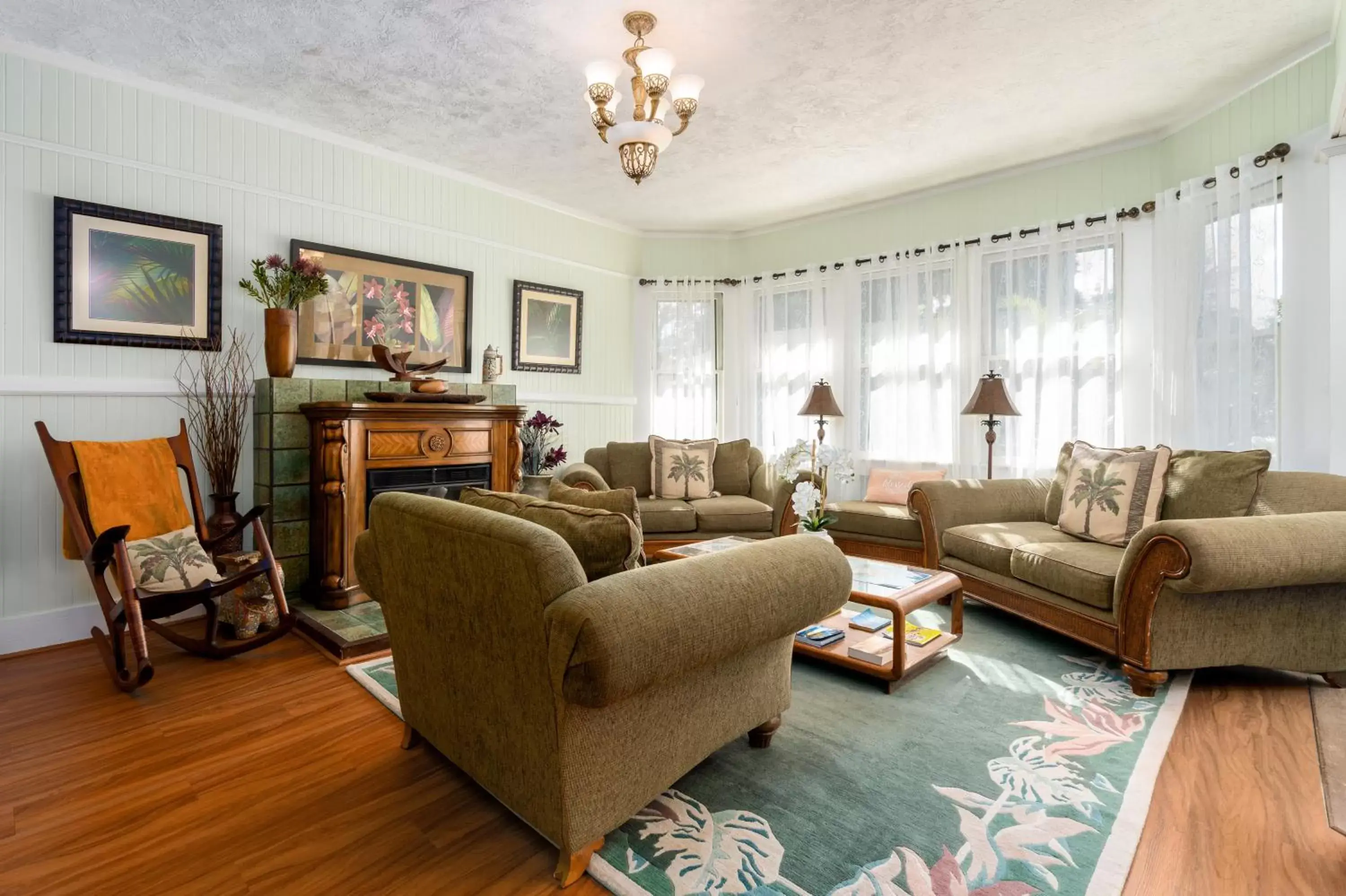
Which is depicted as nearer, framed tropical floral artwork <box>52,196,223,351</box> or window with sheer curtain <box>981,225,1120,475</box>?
framed tropical floral artwork <box>52,196,223,351</box>

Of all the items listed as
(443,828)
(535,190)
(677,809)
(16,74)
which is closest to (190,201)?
(16,74)

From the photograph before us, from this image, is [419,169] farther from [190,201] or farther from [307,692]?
[307,692]

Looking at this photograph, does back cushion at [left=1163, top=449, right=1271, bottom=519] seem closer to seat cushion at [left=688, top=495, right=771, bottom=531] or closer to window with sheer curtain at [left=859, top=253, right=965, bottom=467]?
window with sheer curtain at [left=859, top=253, right=965, bottom=467]

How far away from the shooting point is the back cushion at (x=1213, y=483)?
2.86 m

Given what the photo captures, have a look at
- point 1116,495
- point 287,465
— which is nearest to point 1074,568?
point 1116,495

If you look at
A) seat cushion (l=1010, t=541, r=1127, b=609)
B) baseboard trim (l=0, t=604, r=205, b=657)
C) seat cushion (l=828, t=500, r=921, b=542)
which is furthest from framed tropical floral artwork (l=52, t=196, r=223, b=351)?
seat cushion (l=1010, t=541, r=1127, b=609)

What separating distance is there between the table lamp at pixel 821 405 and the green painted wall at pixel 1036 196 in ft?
3.83

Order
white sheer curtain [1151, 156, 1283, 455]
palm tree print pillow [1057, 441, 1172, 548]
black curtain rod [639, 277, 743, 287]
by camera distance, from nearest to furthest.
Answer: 1. palm tree print pillow [1057, 441, 1172, 548]
2. white sheer curtain [1151, 156, 1283, 455]
3. black curtain rod [639, 277, 743, 287]

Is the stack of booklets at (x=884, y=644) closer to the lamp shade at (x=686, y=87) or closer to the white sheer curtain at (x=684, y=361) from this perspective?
the lamp shade at (x=686, y=87)

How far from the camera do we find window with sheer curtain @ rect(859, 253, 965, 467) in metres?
4.81

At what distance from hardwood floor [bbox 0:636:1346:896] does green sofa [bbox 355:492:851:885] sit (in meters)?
0.16

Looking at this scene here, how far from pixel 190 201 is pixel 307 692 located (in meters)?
2.62

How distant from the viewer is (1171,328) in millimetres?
3752

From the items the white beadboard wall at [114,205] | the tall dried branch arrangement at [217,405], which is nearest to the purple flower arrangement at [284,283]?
the white beadboard wall at [114,205]
